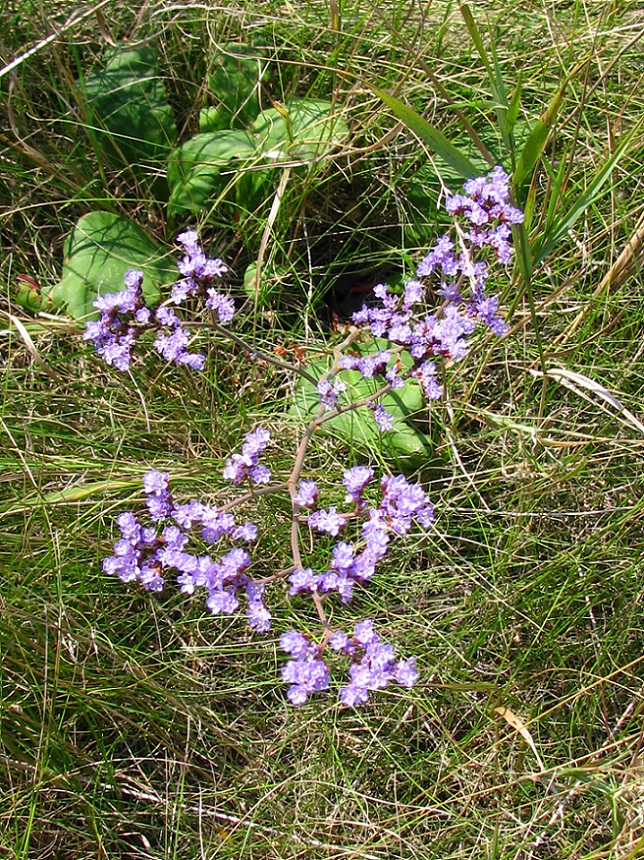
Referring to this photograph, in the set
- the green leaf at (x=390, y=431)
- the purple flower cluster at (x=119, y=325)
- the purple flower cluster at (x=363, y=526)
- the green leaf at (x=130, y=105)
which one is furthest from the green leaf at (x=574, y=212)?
the green leaf at (x=130, y=105)

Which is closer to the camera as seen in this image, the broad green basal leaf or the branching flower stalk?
the branching flower stalk

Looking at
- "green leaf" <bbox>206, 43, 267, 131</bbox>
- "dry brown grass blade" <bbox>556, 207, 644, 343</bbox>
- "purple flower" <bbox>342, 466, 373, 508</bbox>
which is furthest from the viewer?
"green leaf" <bbox>206, 43, 267, 131</bbox>

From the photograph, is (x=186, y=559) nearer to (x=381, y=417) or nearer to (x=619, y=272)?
(x=381, y=417)

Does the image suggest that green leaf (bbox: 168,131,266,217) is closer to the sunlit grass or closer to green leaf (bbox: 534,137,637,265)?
the sunlit grass

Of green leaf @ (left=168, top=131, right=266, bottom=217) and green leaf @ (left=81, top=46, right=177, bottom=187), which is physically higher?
green leaf @ (left=81, top=46, right=177, bottom=187)

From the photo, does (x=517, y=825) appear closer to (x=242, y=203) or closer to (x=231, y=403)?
(x=231, y=403)

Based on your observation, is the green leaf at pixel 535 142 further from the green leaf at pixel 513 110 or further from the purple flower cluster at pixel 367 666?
the purple flower cluster at pixel 367 666

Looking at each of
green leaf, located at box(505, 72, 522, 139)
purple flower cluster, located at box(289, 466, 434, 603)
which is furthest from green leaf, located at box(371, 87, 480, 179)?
purple flower cluster, located at box(289, 466, 434, 603)
